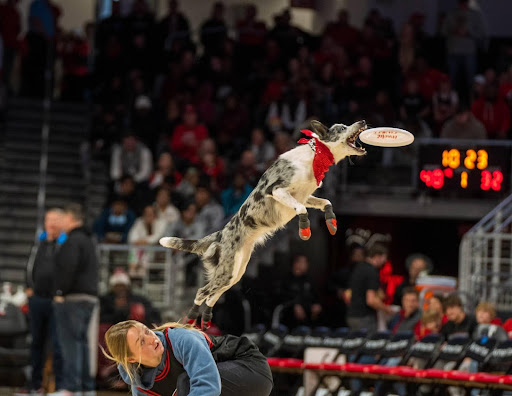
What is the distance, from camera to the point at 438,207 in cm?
1241

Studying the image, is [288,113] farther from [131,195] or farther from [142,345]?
[142,345]

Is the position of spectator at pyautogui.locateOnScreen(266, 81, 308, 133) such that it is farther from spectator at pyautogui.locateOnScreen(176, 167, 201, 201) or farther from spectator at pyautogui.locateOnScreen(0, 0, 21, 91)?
spectator at pyautogui.locateOnScreen(0, 0, 21, 91)

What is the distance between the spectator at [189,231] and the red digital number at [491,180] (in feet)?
9.29

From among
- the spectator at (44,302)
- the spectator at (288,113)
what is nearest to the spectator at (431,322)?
the spectator at (44,302)

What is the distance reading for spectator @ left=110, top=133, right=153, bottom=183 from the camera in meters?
13.2

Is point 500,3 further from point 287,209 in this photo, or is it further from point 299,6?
point 287,209

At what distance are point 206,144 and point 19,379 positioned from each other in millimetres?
3499

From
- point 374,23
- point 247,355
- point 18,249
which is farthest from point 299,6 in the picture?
point 247,355

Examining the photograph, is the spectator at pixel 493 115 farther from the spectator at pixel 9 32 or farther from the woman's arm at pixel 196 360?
the woman's arm at pixel 196 360

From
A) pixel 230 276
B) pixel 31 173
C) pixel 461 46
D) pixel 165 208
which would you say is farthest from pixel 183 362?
pixel 461 46

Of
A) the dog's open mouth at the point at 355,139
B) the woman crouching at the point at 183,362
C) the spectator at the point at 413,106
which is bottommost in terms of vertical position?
the woman crouching at the point at 183,362

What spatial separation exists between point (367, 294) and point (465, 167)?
166 centimetres

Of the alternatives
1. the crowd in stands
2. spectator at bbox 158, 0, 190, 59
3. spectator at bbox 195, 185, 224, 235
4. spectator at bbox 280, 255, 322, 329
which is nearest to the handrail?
the crowd in stands

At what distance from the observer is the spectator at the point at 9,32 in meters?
15.1
